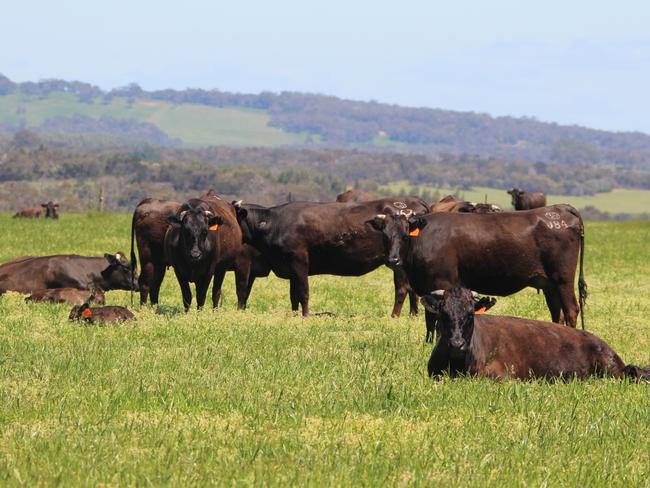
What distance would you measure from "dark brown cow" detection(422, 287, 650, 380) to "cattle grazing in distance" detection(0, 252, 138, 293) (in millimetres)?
11305

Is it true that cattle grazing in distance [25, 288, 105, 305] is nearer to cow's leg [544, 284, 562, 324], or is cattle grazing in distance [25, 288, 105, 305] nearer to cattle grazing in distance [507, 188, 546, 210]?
cow's leg [544, 284, 562, 324]

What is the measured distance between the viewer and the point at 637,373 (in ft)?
40.5

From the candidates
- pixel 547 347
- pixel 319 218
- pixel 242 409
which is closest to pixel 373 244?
pixel 319 218

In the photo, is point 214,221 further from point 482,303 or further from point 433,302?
point 482,303

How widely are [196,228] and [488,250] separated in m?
5.43

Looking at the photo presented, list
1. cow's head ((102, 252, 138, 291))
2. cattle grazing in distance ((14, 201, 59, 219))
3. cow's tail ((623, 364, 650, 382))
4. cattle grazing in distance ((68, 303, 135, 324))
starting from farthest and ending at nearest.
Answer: cattle grazing in distance ((14, 201, 59, 219)) → cow's head ((102, 252, 138, 291)) → cattle grazing in distance ((68, 303, 135, 324)) → cow's tail ((623, 364, 650, 382))

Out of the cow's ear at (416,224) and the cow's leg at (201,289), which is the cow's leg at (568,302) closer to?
the cow's ear at (416,224)

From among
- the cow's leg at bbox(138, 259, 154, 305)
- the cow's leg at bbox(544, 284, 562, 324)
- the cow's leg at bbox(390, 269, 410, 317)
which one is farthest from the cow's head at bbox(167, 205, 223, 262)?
the cow's leg at bbox(544, 284, 562, 324)

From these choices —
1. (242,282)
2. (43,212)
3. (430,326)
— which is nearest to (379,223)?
(430,326)

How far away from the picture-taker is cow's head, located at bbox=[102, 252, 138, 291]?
23.8m

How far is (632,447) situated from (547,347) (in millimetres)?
3525

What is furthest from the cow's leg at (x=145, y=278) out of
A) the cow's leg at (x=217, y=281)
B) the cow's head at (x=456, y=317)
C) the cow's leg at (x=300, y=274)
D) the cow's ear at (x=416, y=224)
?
the cow's head at (x=456, y=317)

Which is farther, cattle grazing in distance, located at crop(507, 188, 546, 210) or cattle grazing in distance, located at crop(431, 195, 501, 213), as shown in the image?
cattle grazing in distance, located at crop(507, 188, 546, 210)

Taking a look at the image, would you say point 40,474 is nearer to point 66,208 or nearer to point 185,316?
point 185,316
